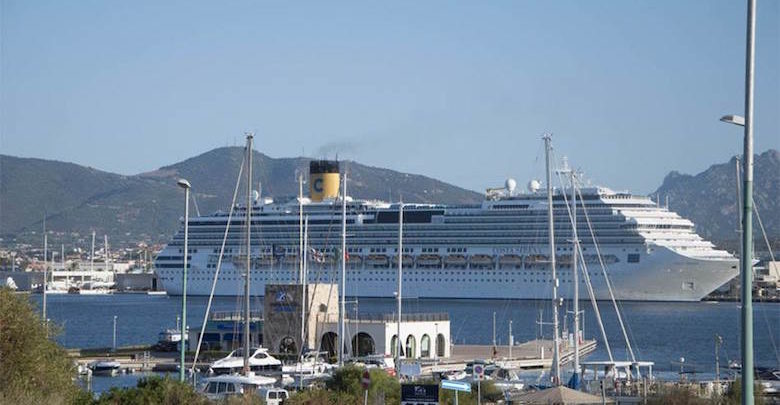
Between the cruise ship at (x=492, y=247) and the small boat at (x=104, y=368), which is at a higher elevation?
the cruise ship at (x=492, y=247)

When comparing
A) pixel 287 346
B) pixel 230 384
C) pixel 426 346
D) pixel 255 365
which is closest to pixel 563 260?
pixel 426 346

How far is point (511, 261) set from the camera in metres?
82.3

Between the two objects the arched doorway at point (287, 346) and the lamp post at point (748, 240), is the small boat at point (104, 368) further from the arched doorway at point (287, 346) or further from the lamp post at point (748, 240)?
the lamp post at point (748, 240)

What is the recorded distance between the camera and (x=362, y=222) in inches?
3460

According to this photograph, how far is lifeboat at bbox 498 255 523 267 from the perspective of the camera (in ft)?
269

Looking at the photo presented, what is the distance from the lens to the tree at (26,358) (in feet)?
58.9

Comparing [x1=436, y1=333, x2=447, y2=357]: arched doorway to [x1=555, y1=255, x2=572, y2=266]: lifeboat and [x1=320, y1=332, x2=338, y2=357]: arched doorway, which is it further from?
[x1=555, y1=255, x2=572, y2=266]: lifeboat

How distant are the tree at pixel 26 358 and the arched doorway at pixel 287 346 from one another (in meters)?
19.2

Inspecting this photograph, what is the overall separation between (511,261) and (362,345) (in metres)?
44.2

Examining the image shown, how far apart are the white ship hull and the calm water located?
1.93 ft

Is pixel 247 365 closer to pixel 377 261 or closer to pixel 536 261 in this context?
pixel 536 261

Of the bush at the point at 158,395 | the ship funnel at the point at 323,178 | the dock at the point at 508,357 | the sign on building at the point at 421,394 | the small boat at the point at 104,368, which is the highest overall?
the ship funnel at the point at 323,178

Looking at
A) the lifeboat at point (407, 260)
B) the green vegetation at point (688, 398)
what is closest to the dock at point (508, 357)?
the green vegetation at point (688, 398)

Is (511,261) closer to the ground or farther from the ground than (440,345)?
farther from the ground
